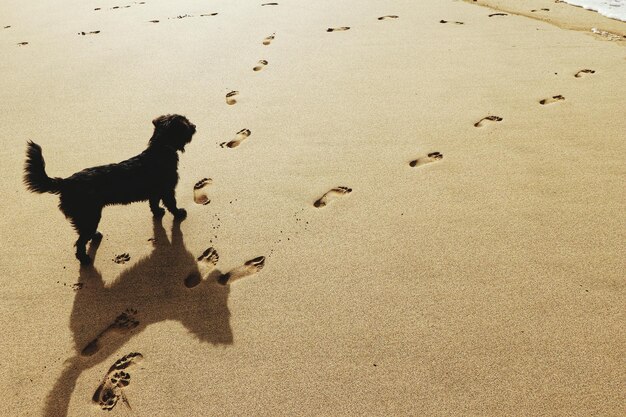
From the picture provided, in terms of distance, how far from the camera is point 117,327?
1.93m

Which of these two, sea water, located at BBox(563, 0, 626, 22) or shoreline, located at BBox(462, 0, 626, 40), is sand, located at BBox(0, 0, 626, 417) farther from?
sea water, located at BBox(563, 0, 626, 22)

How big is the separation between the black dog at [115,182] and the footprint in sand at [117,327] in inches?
20.6

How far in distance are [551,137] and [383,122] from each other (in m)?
1.36

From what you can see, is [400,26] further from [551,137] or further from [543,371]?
[543,371]

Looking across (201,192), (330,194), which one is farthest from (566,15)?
(201,192)

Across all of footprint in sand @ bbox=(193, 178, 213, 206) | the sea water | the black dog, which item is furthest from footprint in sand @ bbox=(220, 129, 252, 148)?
the sea water

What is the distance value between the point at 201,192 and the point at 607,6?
7.40 m

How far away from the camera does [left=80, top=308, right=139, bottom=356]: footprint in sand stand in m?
1.84

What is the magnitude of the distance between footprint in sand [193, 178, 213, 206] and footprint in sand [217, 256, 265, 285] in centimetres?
69

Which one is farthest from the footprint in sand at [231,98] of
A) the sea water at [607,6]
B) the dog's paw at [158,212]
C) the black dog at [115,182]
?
the sea water at [607,6]

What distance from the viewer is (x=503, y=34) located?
4770 millimetres

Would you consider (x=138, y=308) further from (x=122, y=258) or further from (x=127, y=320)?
(x=122, y=258)

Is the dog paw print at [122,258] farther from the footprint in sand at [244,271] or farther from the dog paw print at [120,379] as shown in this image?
the dog paw print at [120,379]

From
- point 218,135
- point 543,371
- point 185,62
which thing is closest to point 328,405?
point 543,371
